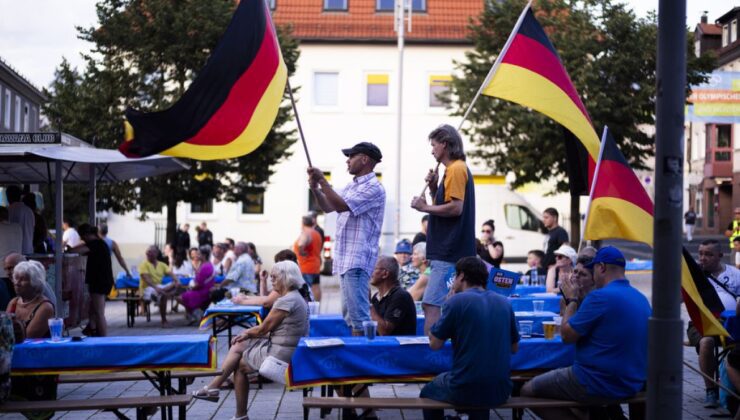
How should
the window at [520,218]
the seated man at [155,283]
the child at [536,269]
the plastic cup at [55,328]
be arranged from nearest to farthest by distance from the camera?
1. the plastic cup at [55,328]
2. the child at [536,269]
3. the seated man at [155,283]
4. the window at [520,218]

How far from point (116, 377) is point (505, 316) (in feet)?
11.3

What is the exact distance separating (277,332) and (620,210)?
3122mm

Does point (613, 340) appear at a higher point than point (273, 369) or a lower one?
higher

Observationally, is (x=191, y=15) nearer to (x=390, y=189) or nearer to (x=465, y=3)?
(x=390, y=189)

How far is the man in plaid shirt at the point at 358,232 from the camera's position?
336 inches

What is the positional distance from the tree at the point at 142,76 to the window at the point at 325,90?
593 inches

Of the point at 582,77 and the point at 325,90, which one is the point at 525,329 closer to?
the point at 582,77

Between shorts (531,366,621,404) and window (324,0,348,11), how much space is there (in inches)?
1492

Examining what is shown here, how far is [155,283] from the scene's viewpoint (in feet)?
63.7

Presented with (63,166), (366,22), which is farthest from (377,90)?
(63,166)

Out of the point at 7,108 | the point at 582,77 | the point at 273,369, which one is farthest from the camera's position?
the point at 7,108

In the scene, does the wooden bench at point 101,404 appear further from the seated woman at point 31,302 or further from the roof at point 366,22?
the roof at point 366,22

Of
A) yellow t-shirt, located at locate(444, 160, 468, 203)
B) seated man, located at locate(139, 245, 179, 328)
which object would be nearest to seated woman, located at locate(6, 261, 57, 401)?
yellow t-shirt, located at locate(444, 160, 468, 203)

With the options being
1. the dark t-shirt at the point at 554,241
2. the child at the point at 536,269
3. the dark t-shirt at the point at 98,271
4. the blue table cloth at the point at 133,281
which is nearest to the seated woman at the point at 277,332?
the dark t-shirt at the point at 98,271
